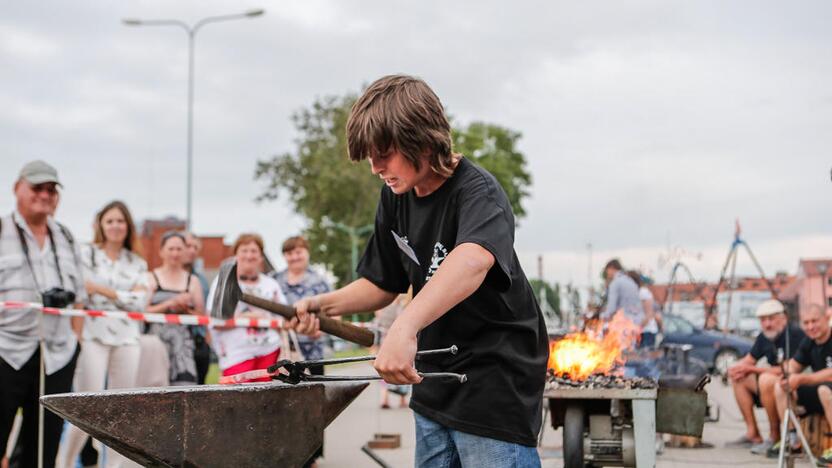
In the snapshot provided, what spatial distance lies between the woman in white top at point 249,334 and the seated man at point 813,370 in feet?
13.8

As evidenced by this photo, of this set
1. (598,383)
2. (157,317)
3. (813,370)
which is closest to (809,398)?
(813,370)

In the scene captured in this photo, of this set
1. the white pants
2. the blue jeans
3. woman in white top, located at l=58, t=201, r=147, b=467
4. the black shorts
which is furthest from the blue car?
the blue jeans

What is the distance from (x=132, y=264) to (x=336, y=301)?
4.53m

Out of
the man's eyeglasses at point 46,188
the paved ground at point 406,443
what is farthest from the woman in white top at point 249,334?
the paved ground at point 406,443

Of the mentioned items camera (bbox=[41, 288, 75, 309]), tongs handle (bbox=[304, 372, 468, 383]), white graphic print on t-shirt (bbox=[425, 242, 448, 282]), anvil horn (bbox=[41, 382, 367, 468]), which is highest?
white graphic print on t-shirt (bbox=[425, 242, 448, 282])

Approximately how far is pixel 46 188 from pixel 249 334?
6.04ft

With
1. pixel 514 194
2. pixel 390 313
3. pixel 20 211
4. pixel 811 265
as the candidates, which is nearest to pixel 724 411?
pixel 390 313

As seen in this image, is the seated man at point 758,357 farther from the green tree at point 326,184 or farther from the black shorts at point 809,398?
the green tree at point 326,184

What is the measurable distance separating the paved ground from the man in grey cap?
2905 mm

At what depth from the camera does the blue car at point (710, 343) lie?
22031 millimetres

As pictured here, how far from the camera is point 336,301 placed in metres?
3.45

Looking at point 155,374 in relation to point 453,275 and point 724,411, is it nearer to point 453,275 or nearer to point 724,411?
point 453,275

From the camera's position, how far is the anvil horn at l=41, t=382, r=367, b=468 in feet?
8.66

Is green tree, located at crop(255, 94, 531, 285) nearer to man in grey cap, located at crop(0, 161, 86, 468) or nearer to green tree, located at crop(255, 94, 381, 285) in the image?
green tree, located at crop(255, 94, 381, 285)
